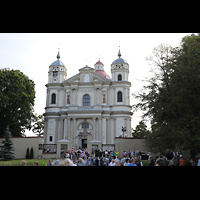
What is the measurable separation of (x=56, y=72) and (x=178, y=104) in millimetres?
32861

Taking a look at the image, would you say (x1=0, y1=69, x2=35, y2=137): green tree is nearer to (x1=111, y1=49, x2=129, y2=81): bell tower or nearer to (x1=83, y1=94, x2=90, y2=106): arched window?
(x1=83, y1=94, x2=90, y2=106): arched window

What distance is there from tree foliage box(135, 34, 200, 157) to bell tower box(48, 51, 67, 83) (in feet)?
90.6

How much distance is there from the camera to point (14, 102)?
31.2m

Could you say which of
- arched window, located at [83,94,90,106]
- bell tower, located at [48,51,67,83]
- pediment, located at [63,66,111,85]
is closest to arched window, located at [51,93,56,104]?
bell tower, located at [48,51,67,83]

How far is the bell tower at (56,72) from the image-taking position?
43.3 metres

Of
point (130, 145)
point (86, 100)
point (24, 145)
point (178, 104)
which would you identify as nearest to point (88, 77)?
point (86, 100)

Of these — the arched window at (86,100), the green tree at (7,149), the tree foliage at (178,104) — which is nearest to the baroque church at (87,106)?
the arched window at (86,100)

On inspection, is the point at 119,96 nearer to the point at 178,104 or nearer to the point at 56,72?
the point at 56,72

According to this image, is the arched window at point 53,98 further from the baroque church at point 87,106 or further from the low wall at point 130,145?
the low wall at point 130,145

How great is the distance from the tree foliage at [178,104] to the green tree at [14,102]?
789 inches
